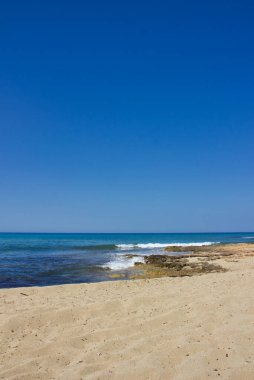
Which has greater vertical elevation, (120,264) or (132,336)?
(132,336)

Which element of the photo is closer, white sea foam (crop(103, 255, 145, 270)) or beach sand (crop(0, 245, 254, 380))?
beach sand (crop(0, 245, 254, 380))

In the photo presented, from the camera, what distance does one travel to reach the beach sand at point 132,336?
5.22m

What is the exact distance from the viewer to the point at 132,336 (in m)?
6.66

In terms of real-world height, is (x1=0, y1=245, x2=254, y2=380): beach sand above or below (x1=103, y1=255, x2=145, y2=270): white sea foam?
above

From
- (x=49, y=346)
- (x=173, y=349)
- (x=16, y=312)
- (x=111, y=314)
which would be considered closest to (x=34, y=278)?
(x=16, y=312)

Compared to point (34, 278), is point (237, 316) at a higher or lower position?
higher

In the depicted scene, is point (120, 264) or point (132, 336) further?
point (120, 264)

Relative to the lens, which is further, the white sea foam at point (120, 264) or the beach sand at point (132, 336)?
the white sea foam at point (120, 264)

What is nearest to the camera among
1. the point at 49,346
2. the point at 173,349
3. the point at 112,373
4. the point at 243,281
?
the point at 112,373

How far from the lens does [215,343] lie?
6.03 m

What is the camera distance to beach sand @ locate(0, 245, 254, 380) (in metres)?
5.22

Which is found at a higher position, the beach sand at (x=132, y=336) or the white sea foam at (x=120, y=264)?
the beach sand at (x=132, y=336)

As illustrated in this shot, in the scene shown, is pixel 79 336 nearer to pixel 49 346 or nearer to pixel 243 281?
pixel 49 346

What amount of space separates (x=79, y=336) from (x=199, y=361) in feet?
8.41
